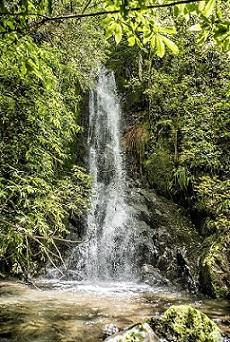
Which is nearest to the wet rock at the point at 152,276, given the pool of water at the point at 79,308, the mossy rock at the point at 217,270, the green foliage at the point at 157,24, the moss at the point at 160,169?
the pool of water at the point at 79,308

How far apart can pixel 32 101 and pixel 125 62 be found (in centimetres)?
1406

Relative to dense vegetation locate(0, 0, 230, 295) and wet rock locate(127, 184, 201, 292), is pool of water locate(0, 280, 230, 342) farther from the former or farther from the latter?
wet rock locate(127, 184, 201, 292)

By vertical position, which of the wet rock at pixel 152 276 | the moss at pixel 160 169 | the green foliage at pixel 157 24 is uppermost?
the moss at pixel 160 169

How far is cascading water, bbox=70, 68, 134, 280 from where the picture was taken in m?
11.6

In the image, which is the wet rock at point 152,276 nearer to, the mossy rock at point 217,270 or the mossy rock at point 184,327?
the mossy rock at point 217,270

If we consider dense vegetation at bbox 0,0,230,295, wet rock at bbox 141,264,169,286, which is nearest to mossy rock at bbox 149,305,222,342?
dense vegetation at bbox 0,0,230,295

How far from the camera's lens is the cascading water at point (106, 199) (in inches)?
458

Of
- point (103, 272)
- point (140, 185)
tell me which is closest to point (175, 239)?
point (103, 272)

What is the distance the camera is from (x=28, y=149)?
5762 millimetres

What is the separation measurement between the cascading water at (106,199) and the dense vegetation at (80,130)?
61 centimetres

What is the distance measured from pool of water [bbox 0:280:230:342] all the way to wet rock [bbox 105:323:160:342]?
116 centimetres

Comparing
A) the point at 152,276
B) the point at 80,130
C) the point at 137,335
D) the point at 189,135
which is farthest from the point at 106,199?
the point at 137,335

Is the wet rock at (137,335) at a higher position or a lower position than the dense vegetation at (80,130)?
lower

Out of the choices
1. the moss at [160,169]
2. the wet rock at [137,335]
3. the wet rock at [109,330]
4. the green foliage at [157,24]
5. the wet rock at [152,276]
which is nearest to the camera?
the green foliage at [157,24]
